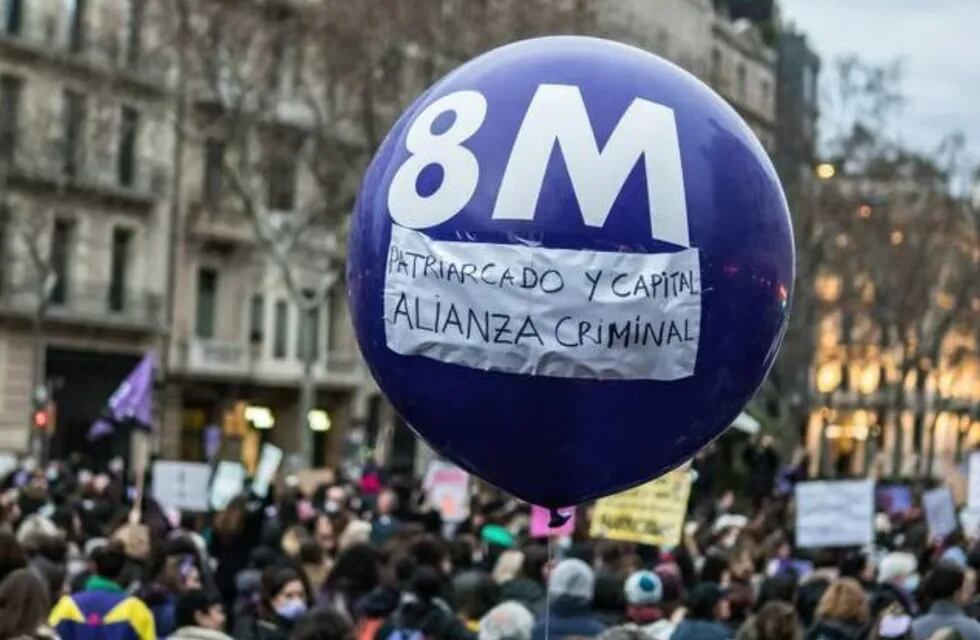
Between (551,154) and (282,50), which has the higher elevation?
(282,50)

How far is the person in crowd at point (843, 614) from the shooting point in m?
7.18

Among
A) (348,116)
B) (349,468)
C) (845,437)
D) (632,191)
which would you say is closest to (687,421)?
(632,191)

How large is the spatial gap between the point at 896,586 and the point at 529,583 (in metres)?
1.62

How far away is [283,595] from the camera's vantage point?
299 inches

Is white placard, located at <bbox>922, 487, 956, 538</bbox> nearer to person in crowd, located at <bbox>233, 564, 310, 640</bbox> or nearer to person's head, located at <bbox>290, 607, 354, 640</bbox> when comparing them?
person in crowd, located at <bbox>233, 564, 310, 640</bbox>

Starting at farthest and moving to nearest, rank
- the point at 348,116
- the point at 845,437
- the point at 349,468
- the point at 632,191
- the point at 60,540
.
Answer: the point at 845,437
the point at 348,116
the point at 349,468
the point at 60,540
the point at 632,191

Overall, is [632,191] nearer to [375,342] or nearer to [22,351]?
[375,342]

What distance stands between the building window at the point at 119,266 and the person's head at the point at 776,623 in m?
35.9

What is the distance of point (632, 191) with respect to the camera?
4145 millimetres

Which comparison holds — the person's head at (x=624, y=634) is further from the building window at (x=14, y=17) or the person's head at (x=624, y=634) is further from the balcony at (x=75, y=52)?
the building window at (x=14, y=17)

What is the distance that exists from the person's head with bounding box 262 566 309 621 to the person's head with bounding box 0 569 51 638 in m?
1.59

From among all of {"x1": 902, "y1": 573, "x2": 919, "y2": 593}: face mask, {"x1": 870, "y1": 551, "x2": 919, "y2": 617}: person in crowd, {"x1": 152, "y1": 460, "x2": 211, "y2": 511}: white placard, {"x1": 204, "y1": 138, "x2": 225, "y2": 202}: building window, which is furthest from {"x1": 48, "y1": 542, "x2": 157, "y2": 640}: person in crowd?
{"x1": 204, "y1": 138, "x2": 225, "y2": 202}: building window

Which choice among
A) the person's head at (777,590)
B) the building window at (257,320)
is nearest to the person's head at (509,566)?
the person's head at (777,590)

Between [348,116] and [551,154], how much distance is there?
29062 mm
